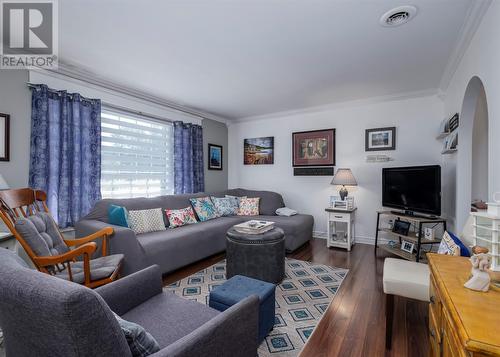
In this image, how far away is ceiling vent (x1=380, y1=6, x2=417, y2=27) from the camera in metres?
1.85

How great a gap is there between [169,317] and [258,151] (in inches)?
165

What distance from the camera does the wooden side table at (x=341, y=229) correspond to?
381 centimetres

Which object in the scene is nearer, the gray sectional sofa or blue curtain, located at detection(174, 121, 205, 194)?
the gray sectional sofa

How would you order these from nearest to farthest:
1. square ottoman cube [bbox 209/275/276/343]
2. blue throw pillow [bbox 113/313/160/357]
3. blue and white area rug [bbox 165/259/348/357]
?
blue throw pillow [bbox 113/313/160/357]
square ottoman cube [bbox 209/275/276/343]
blue and white area rug [bbox 165/259/348/357]

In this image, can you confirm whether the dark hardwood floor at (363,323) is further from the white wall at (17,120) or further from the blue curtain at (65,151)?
the white wall at (17,120)

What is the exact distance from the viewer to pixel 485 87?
177 cm

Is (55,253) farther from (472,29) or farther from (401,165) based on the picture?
(401,165)

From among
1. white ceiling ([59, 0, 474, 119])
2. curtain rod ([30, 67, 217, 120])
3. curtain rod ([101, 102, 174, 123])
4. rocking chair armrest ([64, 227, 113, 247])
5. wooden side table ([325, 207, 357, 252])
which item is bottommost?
wooden side table ([325, 207, 357, 252])

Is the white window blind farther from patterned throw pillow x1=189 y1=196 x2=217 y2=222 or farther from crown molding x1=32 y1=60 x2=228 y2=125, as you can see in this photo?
patterned throw pillow x1=189 y1=196 x2=217 y2=222

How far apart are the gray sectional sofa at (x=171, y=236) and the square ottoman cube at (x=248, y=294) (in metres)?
1.23

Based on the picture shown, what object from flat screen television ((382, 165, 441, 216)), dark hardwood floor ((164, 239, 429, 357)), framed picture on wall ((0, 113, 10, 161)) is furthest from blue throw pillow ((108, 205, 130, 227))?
flat screen television ((382, 165, 441, 216))

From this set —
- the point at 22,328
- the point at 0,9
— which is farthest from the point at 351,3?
the point at 0,9

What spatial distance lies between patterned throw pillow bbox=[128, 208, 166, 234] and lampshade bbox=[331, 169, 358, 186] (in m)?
2.78

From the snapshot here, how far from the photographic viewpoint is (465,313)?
81 centimetres
